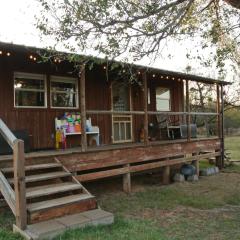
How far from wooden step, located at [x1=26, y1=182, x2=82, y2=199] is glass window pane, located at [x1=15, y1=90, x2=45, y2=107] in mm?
3220

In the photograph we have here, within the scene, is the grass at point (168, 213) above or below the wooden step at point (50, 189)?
below

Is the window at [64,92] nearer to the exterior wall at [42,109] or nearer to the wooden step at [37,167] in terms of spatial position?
the exterior wall at [42,109]

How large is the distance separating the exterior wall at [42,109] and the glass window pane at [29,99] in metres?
0.15

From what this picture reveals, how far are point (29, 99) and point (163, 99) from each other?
558 cm

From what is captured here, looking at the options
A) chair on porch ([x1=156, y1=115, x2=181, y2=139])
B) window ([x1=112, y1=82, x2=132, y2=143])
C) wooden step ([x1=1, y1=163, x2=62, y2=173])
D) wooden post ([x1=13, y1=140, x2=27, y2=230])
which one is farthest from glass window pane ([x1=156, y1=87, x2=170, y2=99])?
wooden post ([x1=13, y1=140, x2=27, y2=230])

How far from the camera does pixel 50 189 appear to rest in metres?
6.23

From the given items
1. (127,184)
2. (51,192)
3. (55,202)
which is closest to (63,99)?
(127,184)

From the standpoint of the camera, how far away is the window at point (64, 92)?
32.3ft

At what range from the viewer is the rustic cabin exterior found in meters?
5.96

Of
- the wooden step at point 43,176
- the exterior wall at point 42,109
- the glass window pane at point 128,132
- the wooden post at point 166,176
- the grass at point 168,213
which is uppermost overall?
the exterior wall at point 42,109

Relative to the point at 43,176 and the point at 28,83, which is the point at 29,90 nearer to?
the point at 28,83

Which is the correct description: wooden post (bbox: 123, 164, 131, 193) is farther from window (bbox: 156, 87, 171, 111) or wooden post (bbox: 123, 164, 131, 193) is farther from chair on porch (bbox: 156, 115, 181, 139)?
window (bbox: 156, 87, 171, 111)

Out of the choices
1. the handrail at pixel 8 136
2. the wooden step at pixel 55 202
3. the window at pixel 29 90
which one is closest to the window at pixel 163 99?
the window at pixel 29 90

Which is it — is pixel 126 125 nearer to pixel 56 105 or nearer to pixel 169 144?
pixel 169 144
